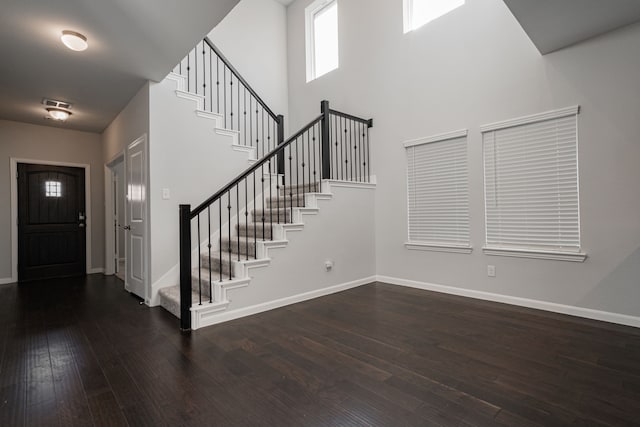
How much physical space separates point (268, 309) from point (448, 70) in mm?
3615

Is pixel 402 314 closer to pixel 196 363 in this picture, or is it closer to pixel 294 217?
pixel 294 217

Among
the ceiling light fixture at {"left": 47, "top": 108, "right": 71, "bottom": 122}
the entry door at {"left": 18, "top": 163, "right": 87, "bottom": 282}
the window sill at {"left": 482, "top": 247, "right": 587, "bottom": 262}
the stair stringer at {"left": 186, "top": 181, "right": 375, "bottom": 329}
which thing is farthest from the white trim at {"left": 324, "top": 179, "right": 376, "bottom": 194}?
the entry door at {"left": 18, "top": 163, "right": 87, "bottom": 282}

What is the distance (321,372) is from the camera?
214 cm

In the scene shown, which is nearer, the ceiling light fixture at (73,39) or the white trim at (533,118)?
the ceiling light fixture at (73,39)

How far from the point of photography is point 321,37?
5.96 metres

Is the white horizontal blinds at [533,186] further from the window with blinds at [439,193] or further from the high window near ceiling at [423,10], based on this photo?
the high window near ceiling at [423,10]

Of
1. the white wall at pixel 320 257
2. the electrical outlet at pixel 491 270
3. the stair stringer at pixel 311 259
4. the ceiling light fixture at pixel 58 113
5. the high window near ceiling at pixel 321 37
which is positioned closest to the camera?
the stair stringer at pixel 311 259

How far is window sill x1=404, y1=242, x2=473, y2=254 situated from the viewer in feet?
12.7

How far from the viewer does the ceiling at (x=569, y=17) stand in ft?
8.27

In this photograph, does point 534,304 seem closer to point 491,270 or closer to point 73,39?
point 491,270

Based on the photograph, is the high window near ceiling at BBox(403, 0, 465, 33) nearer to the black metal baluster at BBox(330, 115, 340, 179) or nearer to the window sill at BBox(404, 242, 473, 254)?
the black metal baluster at BBox(330, 115, 340, 179)

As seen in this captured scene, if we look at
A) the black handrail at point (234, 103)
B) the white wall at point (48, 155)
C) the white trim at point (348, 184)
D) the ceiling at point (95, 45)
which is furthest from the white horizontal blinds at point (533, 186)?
the white wall at point (48, 155)

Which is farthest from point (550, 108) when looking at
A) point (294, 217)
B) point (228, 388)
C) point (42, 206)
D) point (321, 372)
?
point (42, 206)

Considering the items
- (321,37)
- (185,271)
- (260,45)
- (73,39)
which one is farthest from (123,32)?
(321,37)
